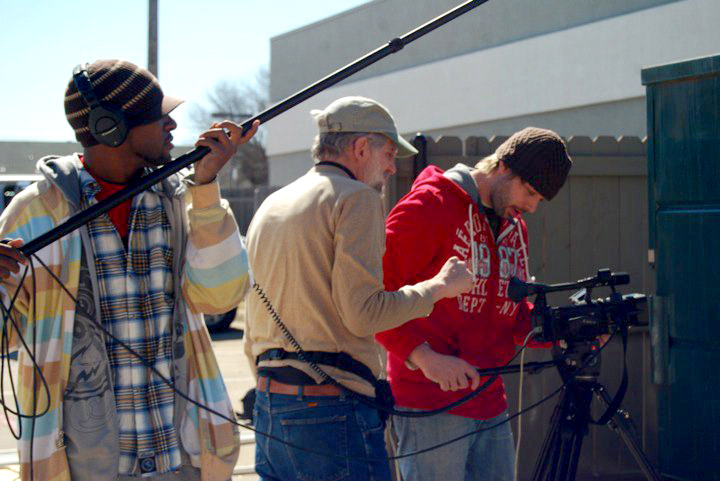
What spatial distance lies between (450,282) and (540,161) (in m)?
0.74

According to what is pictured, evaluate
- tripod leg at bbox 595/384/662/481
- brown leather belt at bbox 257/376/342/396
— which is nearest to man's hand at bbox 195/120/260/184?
brown leather belt at bbox 257/376/342/396

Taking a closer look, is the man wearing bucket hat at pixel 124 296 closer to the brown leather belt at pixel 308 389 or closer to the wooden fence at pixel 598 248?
the brown leather belt at pixel 308 389

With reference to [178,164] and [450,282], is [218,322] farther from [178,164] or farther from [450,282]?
[178,164]

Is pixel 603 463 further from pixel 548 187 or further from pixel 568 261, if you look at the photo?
pixel 548 187

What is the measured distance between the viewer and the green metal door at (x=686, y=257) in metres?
4.25

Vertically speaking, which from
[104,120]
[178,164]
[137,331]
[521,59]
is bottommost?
[137,331]

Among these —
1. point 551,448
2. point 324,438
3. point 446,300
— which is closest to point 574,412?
point 551,448

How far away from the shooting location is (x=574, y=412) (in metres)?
3.39

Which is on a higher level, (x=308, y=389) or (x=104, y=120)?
(x=104, y=120)

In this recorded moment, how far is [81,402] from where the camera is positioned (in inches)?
91.1

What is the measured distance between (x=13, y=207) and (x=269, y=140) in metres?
31.4

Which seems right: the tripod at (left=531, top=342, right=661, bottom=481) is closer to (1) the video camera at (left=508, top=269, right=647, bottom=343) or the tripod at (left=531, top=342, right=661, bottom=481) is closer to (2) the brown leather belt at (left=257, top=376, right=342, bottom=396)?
(1) the video camera at (left=508, top=269, right=647, bottom=343)

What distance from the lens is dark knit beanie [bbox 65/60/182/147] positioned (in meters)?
2.32

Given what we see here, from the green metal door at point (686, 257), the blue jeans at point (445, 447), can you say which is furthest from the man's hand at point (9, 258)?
the green metal door at point (686, 257)
